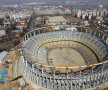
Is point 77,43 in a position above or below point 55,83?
above

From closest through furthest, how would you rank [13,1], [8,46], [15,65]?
[15,65]
[8,46]
[13,1]

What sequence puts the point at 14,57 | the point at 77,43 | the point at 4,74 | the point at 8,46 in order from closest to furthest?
the point at 4,74 < the point at 14,57 < the point at 77,43 < the point at 8,46

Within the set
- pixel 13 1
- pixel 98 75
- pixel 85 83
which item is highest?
pixel 13 1

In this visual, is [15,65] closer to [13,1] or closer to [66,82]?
[66,82]

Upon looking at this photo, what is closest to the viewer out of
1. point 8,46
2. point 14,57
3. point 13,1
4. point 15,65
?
point 15,65

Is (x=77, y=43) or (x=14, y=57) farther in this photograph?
(x=77, y=43)

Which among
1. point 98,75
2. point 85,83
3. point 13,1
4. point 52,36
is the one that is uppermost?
point 13,1

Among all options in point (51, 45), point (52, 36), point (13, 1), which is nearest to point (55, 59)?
point (51, 45)

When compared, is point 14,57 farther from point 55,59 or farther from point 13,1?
point 13,1

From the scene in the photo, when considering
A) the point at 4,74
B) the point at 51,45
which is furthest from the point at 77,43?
the point at 4,74
